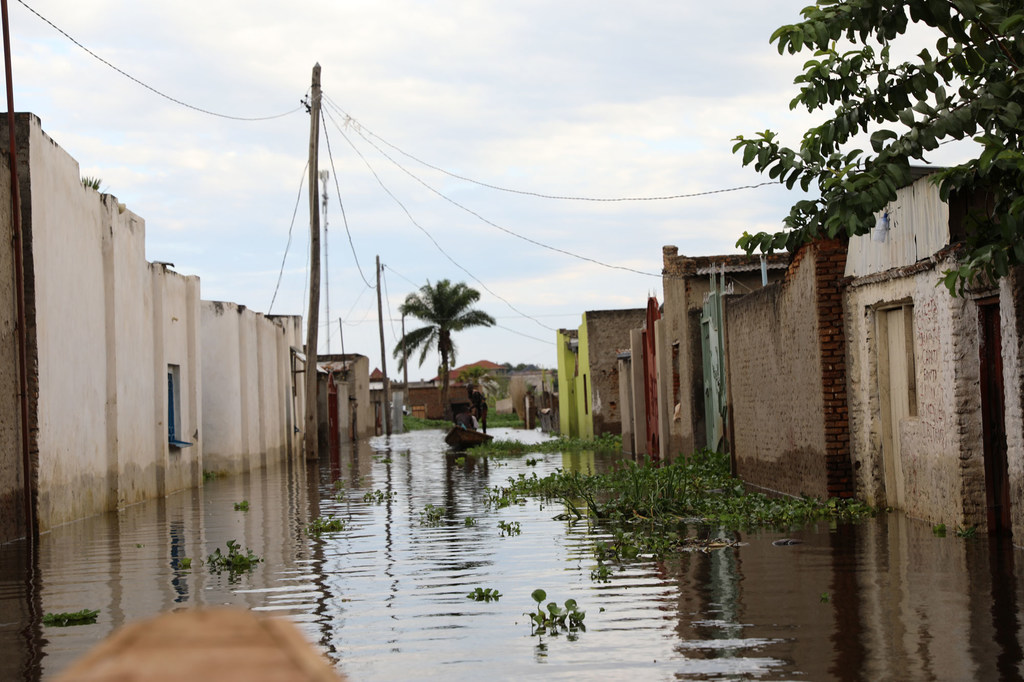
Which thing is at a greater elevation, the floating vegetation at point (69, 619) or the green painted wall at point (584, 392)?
the green painted wall at point (584, 392)

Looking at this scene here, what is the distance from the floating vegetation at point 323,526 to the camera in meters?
14.0

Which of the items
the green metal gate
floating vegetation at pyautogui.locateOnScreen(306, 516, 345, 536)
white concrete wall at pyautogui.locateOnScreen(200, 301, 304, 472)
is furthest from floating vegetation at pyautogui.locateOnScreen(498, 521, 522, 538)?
white concrete wall at pyautogui.locateOnScreen(200, 301, 304, 472)

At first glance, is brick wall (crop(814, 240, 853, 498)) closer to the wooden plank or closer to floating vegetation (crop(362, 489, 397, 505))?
floating vegetation (crop(362, 489, 397, 505))

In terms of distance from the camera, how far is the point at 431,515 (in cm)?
1501

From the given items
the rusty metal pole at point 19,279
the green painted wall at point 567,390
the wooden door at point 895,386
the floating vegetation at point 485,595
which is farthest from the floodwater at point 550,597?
the green painted wall at point 567,390

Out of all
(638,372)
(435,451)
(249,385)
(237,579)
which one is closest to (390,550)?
(237,579)

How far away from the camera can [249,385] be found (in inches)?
1267

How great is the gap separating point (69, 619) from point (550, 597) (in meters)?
3.35

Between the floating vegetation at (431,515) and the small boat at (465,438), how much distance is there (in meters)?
22.0

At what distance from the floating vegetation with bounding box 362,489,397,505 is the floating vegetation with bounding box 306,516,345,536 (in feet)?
10.9

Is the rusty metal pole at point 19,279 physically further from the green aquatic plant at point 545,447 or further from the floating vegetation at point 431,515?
the green aquatic plant at point 545,447

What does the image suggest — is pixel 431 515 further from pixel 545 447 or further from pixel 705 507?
pixel 545 447

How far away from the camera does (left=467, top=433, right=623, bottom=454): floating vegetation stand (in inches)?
1309

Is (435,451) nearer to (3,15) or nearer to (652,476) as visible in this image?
(652,476)
